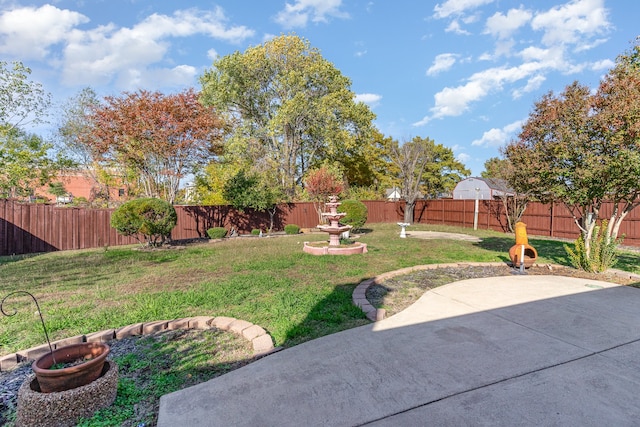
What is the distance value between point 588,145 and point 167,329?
7.07 m

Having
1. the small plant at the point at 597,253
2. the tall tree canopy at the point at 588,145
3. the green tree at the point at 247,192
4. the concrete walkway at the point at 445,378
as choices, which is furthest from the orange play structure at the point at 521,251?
the green tree at the point at 247,192

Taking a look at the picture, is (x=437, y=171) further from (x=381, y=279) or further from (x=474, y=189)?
(x=381, y=279)

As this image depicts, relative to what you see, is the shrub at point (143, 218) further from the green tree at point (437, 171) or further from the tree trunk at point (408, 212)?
the green tree at point (437, 171)

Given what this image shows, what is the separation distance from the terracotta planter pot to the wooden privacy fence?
10457 mm

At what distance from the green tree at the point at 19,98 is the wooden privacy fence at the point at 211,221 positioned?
5.24 m

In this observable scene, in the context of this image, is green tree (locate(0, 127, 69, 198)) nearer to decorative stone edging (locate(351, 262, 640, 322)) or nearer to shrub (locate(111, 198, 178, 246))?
shrub (locate(111, 198, 178, 246))

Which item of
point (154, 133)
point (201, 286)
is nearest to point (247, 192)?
point (154, 133)

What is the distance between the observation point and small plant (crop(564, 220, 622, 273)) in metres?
5.78

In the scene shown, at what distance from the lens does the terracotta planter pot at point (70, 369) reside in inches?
76.8

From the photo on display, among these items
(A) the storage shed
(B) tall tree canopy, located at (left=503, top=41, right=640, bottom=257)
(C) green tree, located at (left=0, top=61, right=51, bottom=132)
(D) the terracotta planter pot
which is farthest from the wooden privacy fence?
(D) the terracotta planter pot

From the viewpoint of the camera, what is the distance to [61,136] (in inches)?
768

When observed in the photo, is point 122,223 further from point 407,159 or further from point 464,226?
point 407,159

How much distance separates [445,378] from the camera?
231 centimetres

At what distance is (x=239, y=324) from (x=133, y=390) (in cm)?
121
